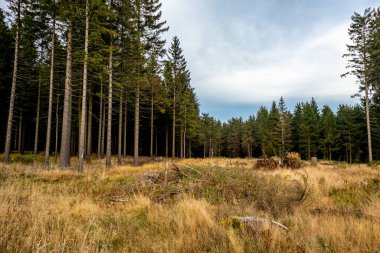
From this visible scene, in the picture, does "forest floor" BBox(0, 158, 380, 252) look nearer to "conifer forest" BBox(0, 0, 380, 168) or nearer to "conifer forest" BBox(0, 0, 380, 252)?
"conifer forest" BBox(0, 0, 380, 252)

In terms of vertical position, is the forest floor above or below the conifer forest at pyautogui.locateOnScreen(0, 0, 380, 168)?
below

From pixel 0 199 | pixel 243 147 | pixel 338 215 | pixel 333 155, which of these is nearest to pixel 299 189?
pixel 338 215

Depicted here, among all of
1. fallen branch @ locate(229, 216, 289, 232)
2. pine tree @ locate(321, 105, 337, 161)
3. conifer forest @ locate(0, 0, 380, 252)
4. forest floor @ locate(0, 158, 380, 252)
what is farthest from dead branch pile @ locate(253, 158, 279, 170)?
pine tree @ locate(321, 105, 337, 161)

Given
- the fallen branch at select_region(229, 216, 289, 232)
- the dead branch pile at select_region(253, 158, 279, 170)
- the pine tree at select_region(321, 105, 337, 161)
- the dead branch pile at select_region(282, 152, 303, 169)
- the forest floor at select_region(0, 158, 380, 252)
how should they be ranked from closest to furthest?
the forest floor at select_region(0, 158, 380, 252) < the fallen branch at select_region(229, 216, 289, 232) < the dead branch pile at select_region(253, 158, 279, 170) < the dead branch pile at select_region(282, 152, 303, 169) < the pine tree at select_region(321, 105, 337, 161)

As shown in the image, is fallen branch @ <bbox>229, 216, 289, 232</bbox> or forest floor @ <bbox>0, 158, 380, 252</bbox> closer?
forest floor @ <bbox>0, 158, 380, 252</bbox>

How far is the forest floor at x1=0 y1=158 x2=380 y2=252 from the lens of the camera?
356cm

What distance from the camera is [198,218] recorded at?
4832 millimetres

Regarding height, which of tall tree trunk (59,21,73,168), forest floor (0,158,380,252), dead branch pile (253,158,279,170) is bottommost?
forest floor (0,158,380,252)

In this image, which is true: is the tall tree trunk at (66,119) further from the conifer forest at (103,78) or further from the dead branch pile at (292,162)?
the dead branch pile at (292,162)

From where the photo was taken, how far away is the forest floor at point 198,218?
3559 mm

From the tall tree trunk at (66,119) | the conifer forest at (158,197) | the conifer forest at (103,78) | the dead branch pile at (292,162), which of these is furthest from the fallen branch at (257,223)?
the tall tree trunk at (66,119)

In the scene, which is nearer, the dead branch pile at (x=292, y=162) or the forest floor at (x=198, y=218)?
the forest floor at (x=198, y=218)

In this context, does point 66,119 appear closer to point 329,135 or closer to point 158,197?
point 158,197

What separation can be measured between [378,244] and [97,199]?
22.0 feet
